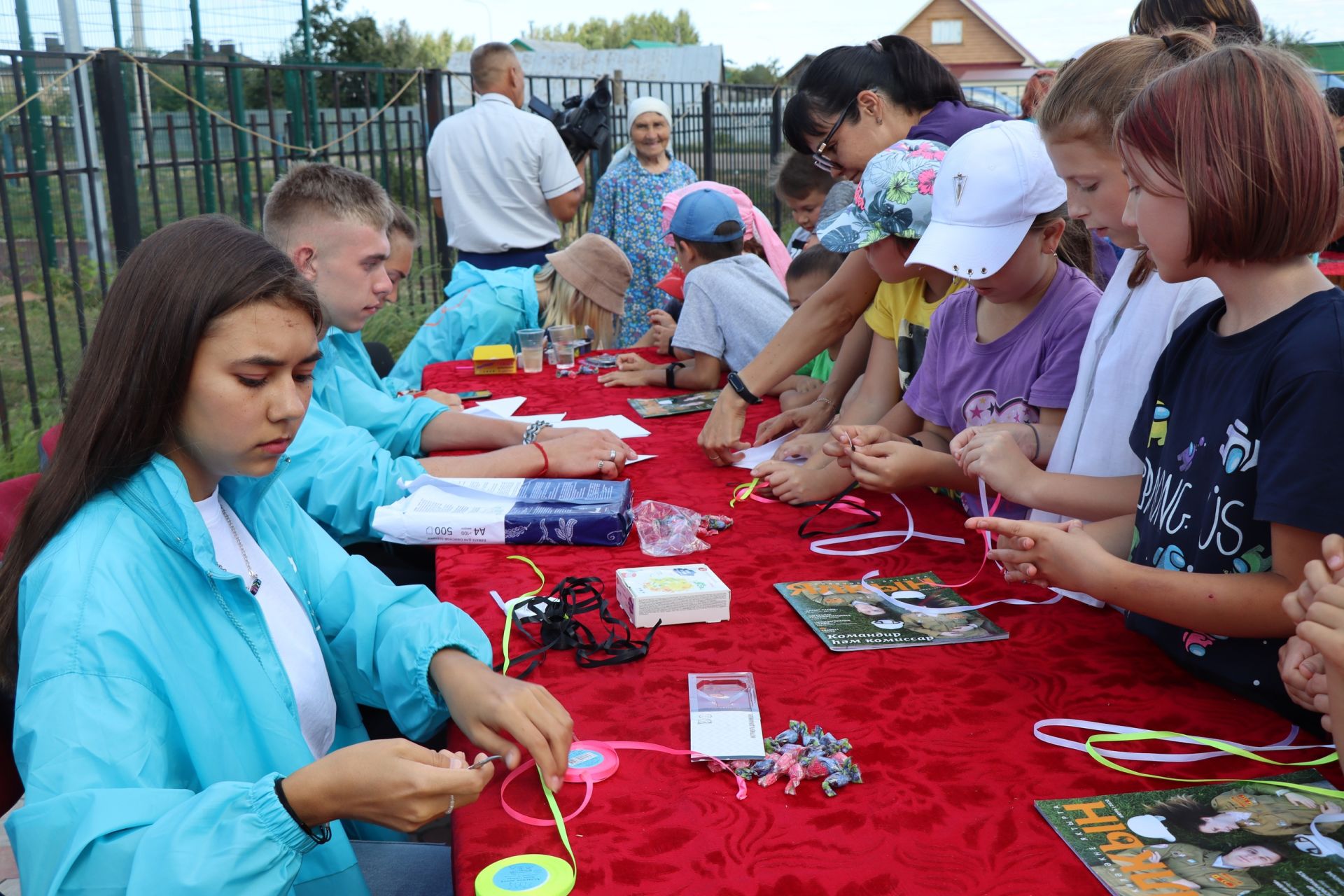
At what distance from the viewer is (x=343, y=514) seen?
2520 millimetres

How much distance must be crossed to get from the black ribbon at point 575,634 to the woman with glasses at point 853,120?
4.33 feet

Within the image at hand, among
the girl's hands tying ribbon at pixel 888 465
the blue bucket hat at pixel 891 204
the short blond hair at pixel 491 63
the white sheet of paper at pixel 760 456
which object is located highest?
the short blond hair at pixel 491 63

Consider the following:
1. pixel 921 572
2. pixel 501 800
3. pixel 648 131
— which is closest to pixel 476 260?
pixel 648 131

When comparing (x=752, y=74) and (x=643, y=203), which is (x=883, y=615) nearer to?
(x=643, y=203)

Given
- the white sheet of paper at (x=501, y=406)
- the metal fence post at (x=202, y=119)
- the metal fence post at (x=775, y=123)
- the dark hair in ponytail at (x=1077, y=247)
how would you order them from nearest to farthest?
1. the dark hair in ponytail at (x=1077, y=247)
2. the white sheet of paper at (x=501, y=406)
3. the metal fence post at (x=202, y=119)
4. the metal fence post at (x=775, y=123)

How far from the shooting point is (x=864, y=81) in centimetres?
321

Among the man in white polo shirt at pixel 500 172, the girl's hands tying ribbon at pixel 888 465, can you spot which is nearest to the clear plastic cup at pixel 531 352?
→ the man in white polo shirt at pixel 500 172

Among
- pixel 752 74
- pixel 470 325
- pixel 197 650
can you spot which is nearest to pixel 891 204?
pixel 197 650

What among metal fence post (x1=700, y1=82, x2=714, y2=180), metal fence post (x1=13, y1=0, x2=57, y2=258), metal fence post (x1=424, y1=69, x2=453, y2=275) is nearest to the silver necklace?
metal fence post (x1=13, y1=0, x2=57, y2=258)

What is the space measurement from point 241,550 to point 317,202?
1614 millimetres

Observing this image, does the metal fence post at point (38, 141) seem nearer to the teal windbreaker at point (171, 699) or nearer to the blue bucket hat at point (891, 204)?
the blue bucket hat at point (891, 204)

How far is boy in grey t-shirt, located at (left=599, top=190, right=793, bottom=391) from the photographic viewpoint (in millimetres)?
3967

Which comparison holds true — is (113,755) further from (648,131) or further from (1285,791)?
(648,131)

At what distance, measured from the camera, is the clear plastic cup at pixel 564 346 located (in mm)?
4382
